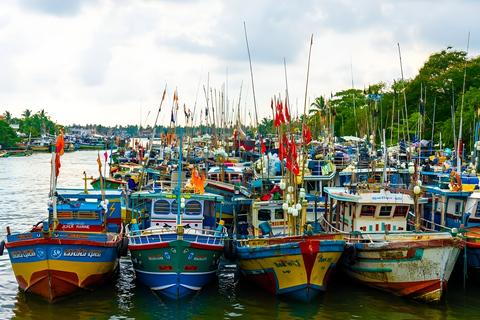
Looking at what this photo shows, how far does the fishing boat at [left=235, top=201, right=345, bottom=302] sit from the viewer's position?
18.6 m

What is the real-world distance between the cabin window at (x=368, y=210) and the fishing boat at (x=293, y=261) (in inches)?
85.0

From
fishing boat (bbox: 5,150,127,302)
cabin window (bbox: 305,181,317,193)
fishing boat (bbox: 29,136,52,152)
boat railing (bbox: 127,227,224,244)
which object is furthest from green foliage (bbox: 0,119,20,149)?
boat railing (bbox: 127,227,224,244)

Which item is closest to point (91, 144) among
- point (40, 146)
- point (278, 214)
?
point (40, 146)

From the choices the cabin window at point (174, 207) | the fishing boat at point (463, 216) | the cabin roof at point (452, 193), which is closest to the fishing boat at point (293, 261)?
the cabin window at point (174, 207)

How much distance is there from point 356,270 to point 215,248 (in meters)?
5.43

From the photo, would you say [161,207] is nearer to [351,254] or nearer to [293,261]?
[293,261]

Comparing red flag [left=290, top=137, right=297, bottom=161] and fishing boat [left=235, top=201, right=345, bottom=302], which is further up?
red flag [left=290, top=137, right=297, bottom=161]

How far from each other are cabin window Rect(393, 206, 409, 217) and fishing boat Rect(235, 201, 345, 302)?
311 centimetres

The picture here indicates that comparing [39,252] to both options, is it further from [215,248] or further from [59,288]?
[215,248]


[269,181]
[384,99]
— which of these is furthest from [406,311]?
[384,99]

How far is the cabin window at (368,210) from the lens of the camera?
70.0 ft

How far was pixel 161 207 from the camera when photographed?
22.6 meters

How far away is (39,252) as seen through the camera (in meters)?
18.6

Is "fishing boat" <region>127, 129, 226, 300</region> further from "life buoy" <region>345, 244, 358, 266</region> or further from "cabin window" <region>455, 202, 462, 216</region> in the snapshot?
"cabin window" <region>455, 202, 462, 216</region>
